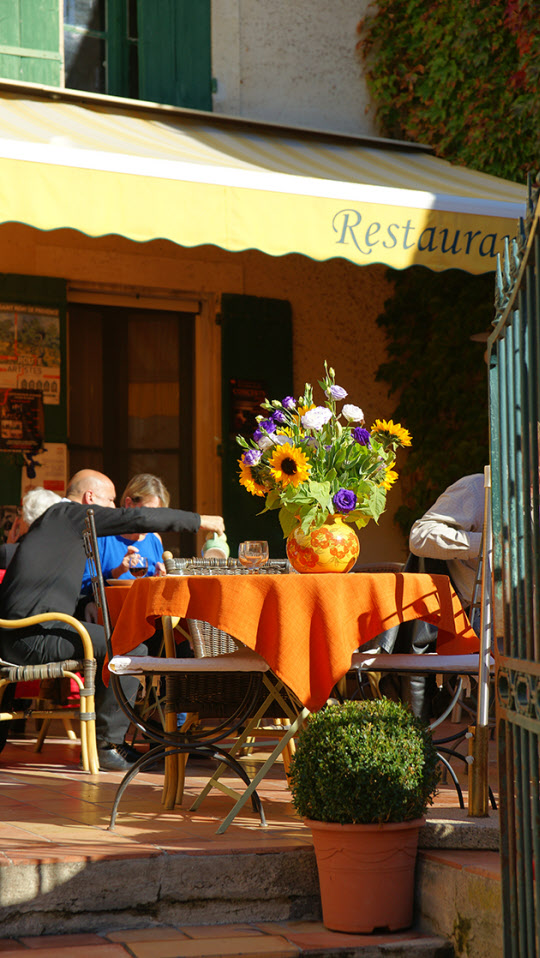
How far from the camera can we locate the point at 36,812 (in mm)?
3867

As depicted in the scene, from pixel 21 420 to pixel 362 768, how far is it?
509cm

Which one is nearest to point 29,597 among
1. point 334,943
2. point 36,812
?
point 36,812

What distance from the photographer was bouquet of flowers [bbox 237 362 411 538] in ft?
12.8

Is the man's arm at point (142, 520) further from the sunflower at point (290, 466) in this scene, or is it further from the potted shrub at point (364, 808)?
the potted shrub at point (364, 808)

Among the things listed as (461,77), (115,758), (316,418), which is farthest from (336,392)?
(461,77)

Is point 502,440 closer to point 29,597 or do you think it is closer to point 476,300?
point 29,597

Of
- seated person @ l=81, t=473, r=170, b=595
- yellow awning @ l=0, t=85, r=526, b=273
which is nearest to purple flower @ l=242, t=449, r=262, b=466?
yellow awning @ l=0, t=85, r=526, b=273

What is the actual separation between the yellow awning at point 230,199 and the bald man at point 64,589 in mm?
1224

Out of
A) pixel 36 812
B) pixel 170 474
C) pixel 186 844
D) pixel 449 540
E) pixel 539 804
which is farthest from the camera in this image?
pixel 170 474

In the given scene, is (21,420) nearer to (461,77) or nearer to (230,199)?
(230,199)

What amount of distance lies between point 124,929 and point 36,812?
890 millimetres

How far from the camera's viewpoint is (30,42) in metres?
7.70

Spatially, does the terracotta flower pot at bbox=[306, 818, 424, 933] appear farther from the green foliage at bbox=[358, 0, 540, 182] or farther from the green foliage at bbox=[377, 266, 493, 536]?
the green foliage at bbox=[358, 0, 540, 182]

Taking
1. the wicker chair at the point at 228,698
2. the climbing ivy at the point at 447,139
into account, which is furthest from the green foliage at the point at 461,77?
the wicker chair at the point at 228,698
